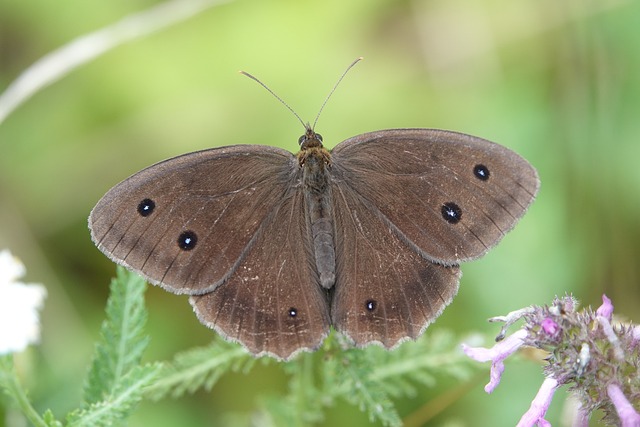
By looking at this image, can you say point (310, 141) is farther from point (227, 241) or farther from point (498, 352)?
point (498, 352)

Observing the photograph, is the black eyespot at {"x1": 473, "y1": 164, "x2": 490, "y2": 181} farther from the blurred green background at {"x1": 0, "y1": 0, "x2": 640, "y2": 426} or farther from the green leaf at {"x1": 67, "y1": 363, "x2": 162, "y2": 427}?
the blurred green background at {"x1": 0, "y1": 0, "x2": 640, "y2": 426}

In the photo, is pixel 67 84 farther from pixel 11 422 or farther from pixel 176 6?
pixel 11 422

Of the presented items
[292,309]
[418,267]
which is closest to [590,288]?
[418,267]

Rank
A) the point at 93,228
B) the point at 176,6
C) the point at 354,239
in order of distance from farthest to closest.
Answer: the point at 176,6 < the point at 354,239 < the point at 93,228

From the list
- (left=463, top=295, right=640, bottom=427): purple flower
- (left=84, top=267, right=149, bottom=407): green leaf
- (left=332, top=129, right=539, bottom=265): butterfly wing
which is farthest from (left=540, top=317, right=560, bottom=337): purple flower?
(left=84, top=267, right=149, bottom=407): green leaf

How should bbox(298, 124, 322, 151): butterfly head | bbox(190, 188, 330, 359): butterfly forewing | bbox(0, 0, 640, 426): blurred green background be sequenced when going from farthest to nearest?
bbox(0, 0, 640, 426): blurred green background → bbox(298, 124, 322, 151): butterfly head → bbox(190, 188, 330, 359): butterfly forewing

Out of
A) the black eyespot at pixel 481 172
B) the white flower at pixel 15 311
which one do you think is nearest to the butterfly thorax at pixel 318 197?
the black eyespot at pixel 481 172
